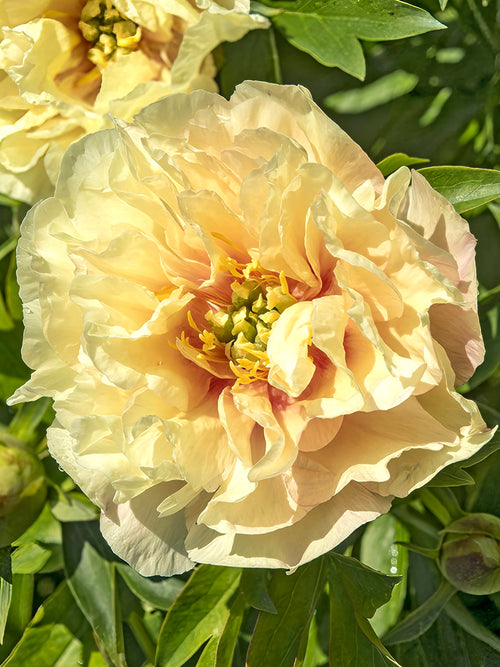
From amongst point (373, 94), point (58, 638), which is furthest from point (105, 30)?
point (58, 638)

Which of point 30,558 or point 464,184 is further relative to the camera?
point 30,558

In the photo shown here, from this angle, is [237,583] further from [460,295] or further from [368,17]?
[368,17]

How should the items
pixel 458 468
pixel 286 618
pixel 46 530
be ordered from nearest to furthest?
pixel 458 468 → pixel 286 618 → pixel 46 530

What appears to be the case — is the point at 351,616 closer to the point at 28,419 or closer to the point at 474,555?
the point at 474,555

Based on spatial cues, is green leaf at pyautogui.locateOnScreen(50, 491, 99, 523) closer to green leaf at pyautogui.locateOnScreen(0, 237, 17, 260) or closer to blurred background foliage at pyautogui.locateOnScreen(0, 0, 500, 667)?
blurred background foliage at pyautogui.locateOnScreen(0, 0, 500, 667)

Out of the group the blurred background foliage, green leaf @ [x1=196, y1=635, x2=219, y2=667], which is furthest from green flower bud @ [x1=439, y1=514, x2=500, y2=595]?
green leaf @ [x1=196, y1=635, x2=219, y2=667]

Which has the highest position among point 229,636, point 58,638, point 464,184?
point 464,184

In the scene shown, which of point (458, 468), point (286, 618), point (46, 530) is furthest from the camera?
point (46, 530)

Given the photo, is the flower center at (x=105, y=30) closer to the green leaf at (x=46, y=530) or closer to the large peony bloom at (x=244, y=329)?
the large peony bloom at (x=244, y=329)
